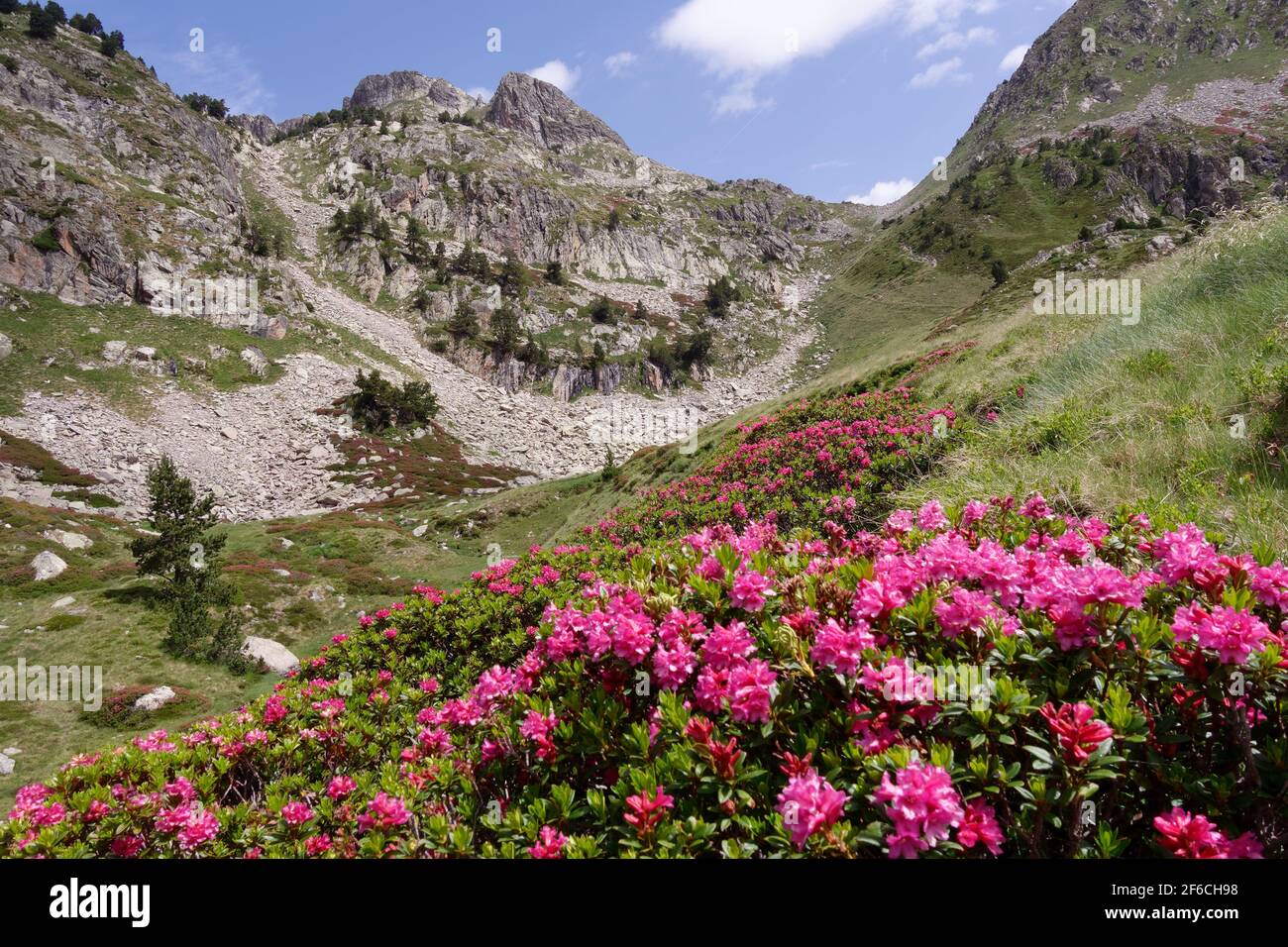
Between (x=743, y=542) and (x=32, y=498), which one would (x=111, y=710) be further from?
(x=32, y=498)

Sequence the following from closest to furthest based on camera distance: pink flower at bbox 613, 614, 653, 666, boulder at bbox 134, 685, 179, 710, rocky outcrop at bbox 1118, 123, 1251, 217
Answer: pink flower at bbox 613, 614, 653, 666, boulder at bbox 134, 685, 179, 710, rocky outcrop at bbox 1118, 123, 1251, 217

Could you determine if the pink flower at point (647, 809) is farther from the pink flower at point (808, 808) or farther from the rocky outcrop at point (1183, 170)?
the rocky outcrop at point (1183, 170)

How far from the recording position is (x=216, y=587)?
18.6 metres

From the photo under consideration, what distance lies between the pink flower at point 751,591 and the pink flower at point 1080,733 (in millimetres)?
1422

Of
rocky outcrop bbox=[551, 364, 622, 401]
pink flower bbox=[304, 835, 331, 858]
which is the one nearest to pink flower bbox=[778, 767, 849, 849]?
pink flower bbox=[304, 835, 331, 858]

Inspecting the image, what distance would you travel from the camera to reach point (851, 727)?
8.05ft

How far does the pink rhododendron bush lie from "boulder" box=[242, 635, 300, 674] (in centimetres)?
1394

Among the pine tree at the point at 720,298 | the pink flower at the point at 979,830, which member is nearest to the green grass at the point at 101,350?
the pink flower at the point at 979,830

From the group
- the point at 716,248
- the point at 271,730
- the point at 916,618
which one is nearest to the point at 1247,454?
the point at 916,618

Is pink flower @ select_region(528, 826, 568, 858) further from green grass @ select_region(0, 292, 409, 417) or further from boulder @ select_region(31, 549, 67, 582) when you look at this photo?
green grass @ select_region(0, 292, 409, 417)

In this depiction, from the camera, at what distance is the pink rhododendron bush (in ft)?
6.74

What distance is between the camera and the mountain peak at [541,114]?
179 m

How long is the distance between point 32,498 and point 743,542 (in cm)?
4029
